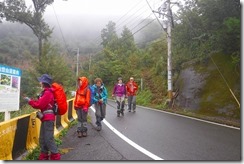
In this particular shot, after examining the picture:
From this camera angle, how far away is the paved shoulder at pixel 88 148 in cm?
665

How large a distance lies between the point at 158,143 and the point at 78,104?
2.58 m

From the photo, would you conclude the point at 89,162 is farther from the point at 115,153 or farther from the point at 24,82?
the point at 24,82

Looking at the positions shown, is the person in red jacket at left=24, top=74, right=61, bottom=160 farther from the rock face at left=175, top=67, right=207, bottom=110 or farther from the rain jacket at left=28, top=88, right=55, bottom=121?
the rock face at left=175, top=67, right=207, bottom=110

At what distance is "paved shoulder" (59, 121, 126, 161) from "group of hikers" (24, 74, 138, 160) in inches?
13.1

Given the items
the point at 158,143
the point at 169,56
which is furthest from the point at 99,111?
the point at 169,56

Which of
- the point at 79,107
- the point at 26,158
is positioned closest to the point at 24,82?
the point at 79,107

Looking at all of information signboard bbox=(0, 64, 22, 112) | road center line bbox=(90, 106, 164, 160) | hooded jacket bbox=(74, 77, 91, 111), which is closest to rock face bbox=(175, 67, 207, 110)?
road center line bbox=(90, 106, 164, 160)

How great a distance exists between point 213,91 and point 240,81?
1.85 meters

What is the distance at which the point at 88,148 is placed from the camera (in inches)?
294

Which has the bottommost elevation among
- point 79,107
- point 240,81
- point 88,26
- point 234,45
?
point 79,107

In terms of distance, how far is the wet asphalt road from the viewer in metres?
6.52

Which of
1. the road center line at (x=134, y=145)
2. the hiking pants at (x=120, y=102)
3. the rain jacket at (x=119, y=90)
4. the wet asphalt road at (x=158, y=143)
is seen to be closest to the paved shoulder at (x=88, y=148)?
the wet asphalt road at (x=158, y=143)

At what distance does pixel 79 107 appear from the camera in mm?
8914

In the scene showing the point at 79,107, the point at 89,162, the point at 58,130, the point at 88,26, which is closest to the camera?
the point at 89,162
